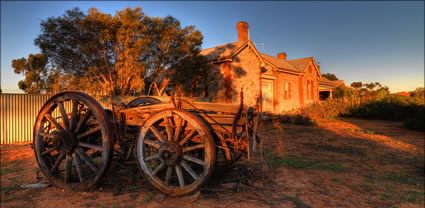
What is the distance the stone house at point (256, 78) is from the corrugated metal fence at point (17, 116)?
871 centimetres

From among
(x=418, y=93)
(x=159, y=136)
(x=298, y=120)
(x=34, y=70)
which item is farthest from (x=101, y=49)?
(x=418, y=93)

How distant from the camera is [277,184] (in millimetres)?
4578

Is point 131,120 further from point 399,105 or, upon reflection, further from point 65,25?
point 399,105

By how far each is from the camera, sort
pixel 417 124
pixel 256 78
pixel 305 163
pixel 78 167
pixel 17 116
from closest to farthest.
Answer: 1. pixel 78 167
2. pixel 305 163
3. pixel 17 116
4. pixel 417 124
5. pixel 256 78

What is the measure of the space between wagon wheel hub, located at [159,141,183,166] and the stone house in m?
10.6

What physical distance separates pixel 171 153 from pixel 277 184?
2.26m

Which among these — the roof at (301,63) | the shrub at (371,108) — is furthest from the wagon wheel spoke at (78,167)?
the roof at (301,63)

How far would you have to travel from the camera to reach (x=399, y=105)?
16.4m

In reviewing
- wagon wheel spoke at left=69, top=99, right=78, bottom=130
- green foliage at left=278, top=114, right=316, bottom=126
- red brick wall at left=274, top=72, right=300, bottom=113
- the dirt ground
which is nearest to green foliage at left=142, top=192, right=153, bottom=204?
the dirt ground

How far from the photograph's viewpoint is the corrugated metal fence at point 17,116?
853 centimetres

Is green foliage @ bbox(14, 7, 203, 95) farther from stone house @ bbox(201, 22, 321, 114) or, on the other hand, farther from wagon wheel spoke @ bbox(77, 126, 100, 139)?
wagon wheel spoke @ bbox(77, 126, 100, 139)

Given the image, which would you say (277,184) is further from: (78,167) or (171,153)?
(78,167)

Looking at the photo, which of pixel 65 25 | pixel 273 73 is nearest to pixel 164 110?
pixel 65 25

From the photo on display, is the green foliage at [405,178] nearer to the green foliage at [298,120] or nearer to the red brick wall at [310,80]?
the green foliage at [298,120]
